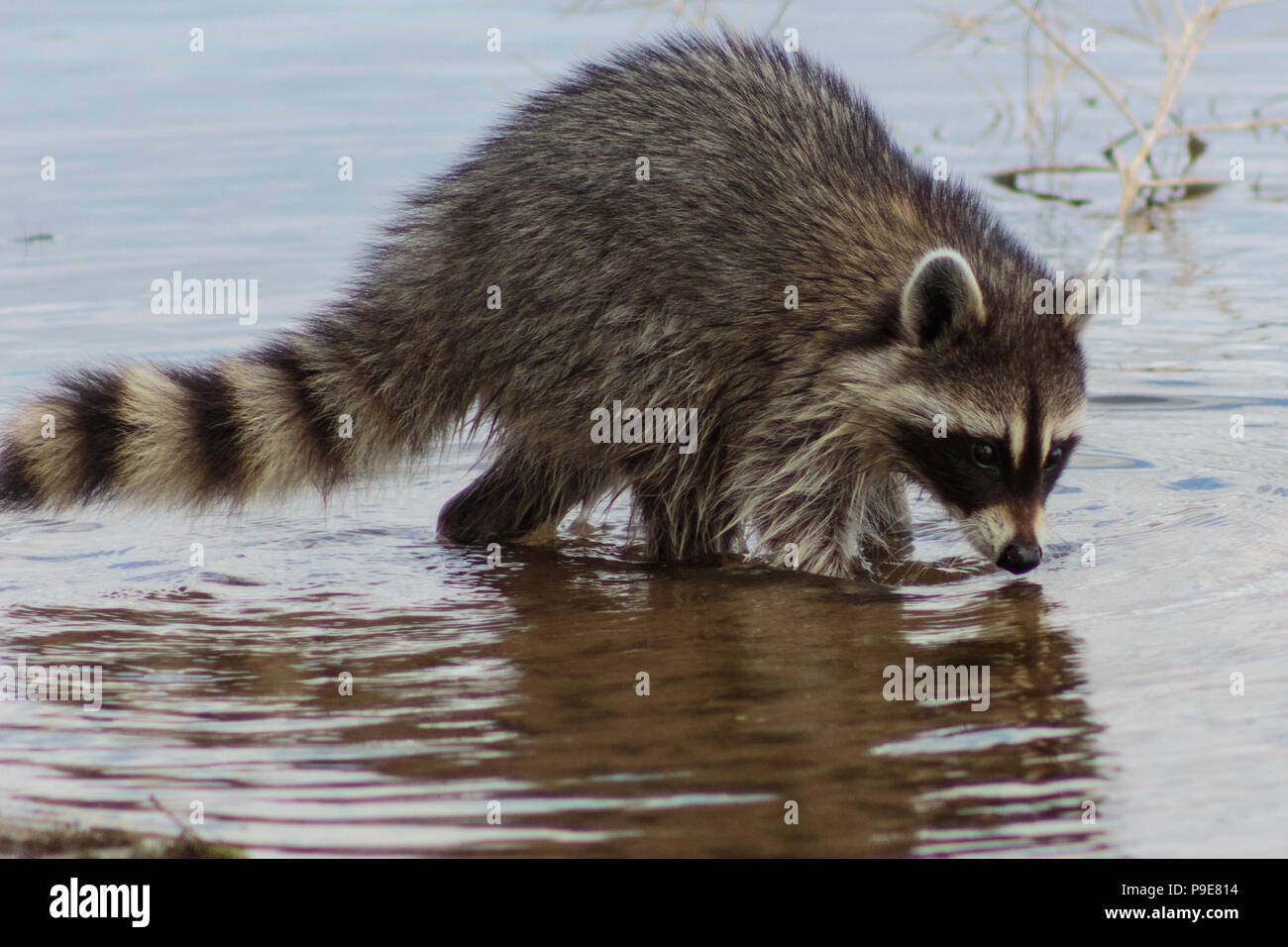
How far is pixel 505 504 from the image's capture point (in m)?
6.30

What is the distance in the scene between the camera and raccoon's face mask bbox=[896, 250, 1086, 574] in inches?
211

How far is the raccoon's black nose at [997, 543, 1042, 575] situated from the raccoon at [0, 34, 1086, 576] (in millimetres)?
32

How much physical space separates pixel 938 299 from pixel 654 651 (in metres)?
1.38

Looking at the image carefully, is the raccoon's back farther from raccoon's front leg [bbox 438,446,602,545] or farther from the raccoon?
raccoon's front leg [bbox 438,446,602,545]

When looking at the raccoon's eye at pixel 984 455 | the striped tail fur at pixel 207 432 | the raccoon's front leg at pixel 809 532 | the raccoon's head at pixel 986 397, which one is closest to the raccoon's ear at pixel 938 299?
the raccoon's head at pixel 986 397

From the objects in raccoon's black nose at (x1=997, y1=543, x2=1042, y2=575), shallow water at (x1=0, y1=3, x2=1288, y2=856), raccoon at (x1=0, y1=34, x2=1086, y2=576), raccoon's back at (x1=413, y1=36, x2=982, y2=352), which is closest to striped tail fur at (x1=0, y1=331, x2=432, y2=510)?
raccoon at (x1=0, y1=34, x2=1086, y2=576)

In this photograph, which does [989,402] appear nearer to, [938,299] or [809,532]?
[938,299]

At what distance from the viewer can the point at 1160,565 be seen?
218 inches

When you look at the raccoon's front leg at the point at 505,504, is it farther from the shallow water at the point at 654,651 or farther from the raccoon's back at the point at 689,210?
the raccoon's back at the point at 689,210

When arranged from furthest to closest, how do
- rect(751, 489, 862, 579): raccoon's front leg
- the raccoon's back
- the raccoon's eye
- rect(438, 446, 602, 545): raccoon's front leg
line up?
1. rect(438, 446, 602, 545): raccoon's front leg
2. rect(751, 489, 862, 579): raccoon's front leg
3. the raccoon's back
4. the raccoon's eye

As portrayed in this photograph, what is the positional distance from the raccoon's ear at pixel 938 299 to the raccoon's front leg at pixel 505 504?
4.31 ft

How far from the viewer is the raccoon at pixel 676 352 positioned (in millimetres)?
5512

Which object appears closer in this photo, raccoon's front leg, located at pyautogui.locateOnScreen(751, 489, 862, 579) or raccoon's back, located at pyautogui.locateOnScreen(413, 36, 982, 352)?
raccoon's back, located at pyautogui.locateOnScreen(413, 36, 982, 352)

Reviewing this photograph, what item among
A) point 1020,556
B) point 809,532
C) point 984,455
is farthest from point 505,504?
point 1020,556
